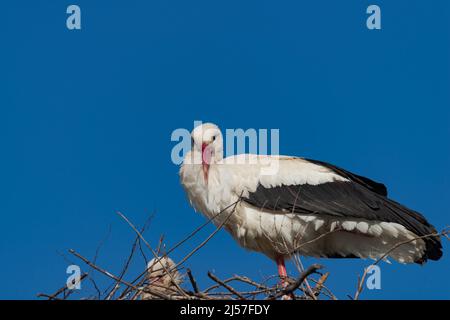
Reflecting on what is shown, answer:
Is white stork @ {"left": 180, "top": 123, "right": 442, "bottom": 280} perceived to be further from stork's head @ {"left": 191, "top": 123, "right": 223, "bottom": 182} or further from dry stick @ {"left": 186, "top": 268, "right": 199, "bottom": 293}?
dry stick @ {"left": 186, "top": 268, "right": 199, "bottom": 293}

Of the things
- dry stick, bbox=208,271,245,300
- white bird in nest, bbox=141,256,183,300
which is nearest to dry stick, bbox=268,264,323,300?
dry stick, bbox=208,271,245,300

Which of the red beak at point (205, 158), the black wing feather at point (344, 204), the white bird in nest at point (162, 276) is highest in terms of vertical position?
the red beak at point (205, 158)

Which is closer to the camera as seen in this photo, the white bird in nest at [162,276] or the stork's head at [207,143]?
the white bird in nest at [162,276]

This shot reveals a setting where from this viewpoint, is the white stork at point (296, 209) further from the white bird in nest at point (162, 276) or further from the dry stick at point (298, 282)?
the dry stick at point (298, 282)

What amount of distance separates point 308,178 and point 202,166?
876 millimetres

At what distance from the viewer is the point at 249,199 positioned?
745cm

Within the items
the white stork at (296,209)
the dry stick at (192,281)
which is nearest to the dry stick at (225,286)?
the dry stick at (192,281)

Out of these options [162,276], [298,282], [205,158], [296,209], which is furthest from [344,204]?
[298,282]

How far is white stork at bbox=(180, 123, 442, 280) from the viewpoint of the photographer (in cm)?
736

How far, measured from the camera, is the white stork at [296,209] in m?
7.36

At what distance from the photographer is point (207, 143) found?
7621mm

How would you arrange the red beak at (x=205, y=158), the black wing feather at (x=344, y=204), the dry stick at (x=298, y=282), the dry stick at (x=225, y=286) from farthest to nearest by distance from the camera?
the red beak at (x=205, y=158) → the black wing feather at (x=344, y=204) → the dry stick at (x=225, y=286) → the dry stick at (x=298, y=282)
